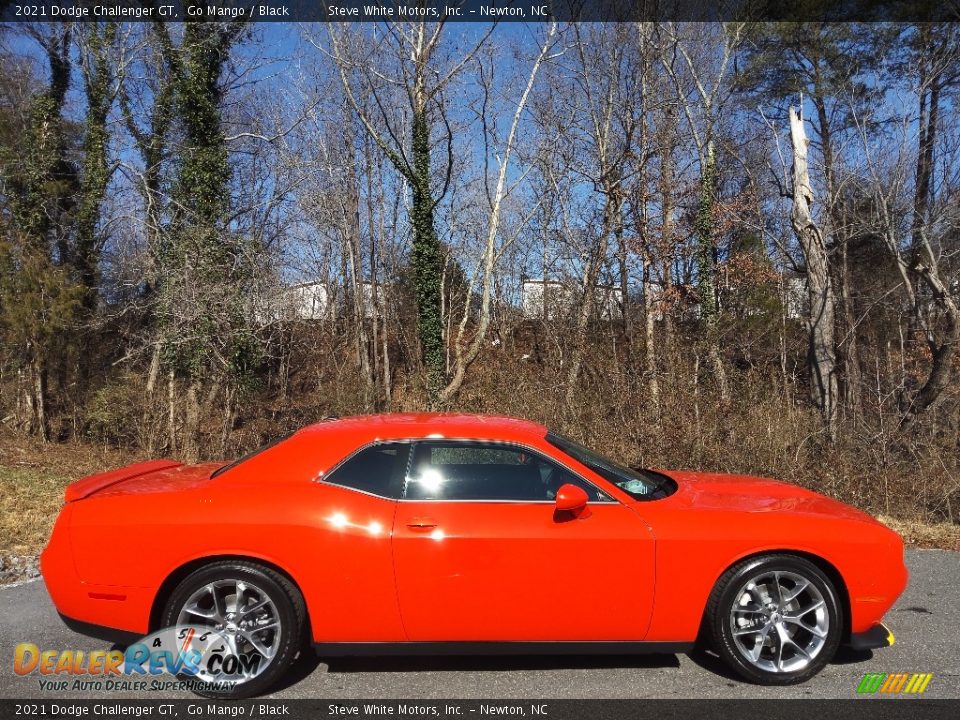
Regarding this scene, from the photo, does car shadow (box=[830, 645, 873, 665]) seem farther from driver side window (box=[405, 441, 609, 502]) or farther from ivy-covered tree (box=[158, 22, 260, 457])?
ivy-covered tree (box=[158, 22, 260, 457])

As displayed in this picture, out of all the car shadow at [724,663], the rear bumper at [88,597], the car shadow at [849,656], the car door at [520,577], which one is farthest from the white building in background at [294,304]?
the car shadow at [849,656]

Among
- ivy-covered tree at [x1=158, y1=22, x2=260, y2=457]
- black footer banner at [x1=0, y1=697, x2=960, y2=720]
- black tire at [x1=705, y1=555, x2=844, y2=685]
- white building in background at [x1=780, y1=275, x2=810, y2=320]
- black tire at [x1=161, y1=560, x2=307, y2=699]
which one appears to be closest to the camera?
black footer banner at [x1=0, y1=697, x2=960, y2=720]

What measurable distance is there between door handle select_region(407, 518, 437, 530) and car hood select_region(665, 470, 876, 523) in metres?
1.43

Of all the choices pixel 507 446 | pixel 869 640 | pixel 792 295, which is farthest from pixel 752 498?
pixel 792 295

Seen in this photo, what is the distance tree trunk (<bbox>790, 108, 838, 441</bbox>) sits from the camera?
11.5 metres

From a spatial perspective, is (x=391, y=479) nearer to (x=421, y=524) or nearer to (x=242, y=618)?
(x=421, y=524)

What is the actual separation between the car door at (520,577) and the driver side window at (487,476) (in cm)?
15

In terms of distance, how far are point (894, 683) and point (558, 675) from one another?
178cm

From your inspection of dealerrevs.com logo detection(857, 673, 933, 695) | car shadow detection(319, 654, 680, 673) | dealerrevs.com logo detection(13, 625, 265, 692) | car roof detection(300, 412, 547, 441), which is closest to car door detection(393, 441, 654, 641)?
car shadow detection(319, 654, 680, 673)

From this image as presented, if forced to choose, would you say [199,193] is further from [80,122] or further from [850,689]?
[850,689]

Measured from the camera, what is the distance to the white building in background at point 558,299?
57.8 ft

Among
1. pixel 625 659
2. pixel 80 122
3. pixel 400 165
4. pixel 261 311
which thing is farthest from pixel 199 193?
pixel 625 659

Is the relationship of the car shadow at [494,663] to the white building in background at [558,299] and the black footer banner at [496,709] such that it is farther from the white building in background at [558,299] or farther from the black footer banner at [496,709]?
the white building in background at [558,299]

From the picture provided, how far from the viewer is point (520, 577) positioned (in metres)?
3.55
